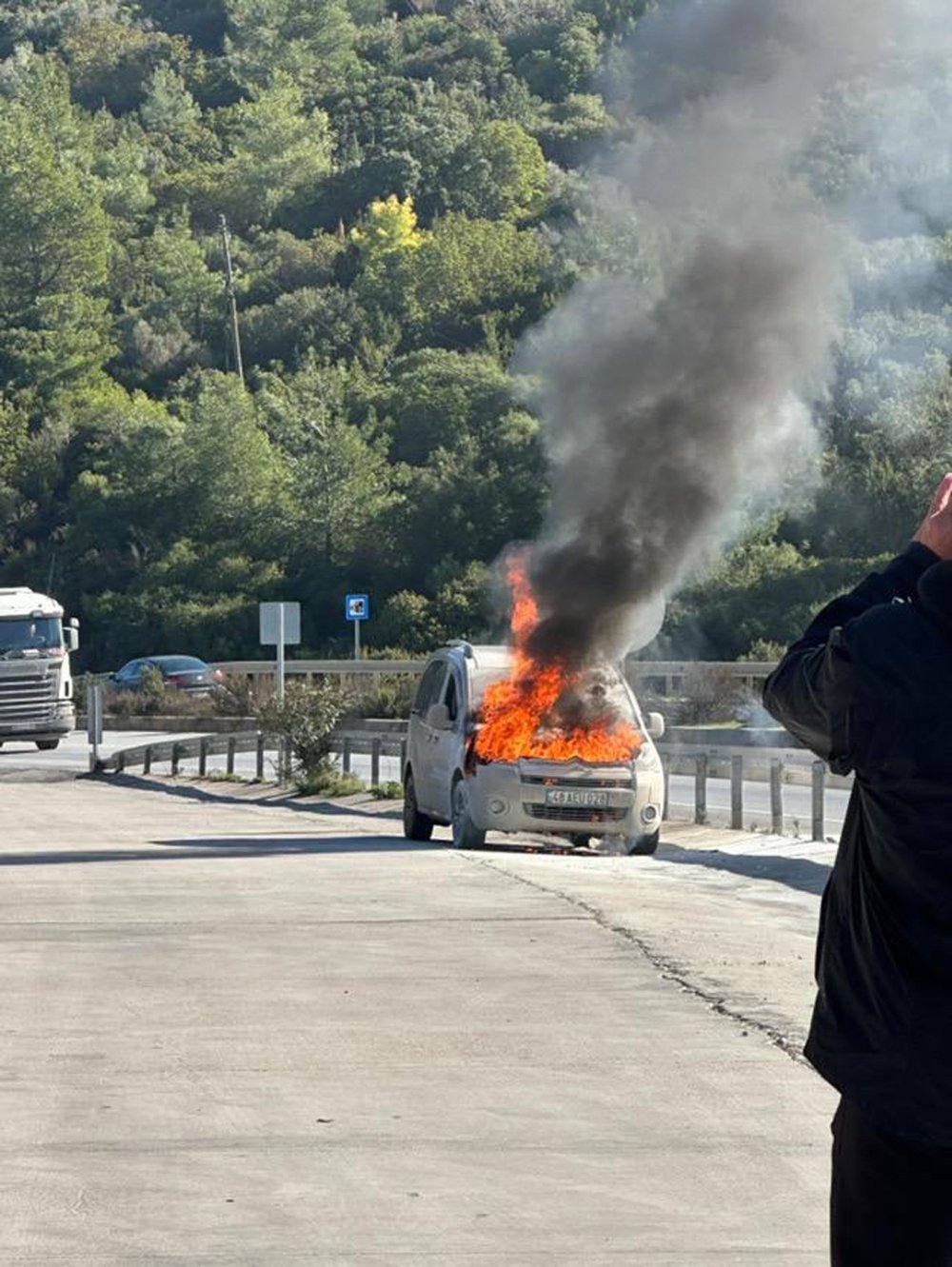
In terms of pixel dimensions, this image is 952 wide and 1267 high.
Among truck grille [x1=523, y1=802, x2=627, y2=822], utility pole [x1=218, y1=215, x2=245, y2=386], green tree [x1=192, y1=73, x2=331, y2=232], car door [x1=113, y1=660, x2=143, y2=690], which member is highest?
green tree [x1=192, y1=73, x2=331, y2=232]

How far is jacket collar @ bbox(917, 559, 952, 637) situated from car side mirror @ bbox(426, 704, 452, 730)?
17.5 m

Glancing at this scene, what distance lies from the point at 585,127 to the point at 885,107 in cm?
8034

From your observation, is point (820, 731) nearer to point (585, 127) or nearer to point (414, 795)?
point (414, 795)

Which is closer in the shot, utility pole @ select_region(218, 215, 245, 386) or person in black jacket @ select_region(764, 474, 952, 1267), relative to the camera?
person in black jacket @ select_region(764, 474, 952, 1267)

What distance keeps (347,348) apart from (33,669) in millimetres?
67828

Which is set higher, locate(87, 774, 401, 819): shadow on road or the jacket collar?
the jacket collar

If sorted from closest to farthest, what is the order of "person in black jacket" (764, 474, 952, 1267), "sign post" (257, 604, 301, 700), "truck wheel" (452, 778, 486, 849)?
"person in black jacket" (764, 474, 952, 1267)
"truck wheel" (452, 778, 486, 849)
"sign post" (257, 604, 301, 700)

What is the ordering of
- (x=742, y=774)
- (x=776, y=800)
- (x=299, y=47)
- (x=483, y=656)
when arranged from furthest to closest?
(x=299, y=47) → (x=742, y=774) → (x=776, y=800) → (x=483, y=656)

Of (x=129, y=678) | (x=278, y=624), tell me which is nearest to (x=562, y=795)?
(x=278, y=624)

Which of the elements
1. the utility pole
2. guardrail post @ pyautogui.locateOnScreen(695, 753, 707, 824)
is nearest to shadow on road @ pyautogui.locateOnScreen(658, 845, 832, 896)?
guardrail post @ pyautogui.locateOnScreen(695, 753, 707, 824)

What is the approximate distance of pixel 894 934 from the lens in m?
3.94

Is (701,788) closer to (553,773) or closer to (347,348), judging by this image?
(553,773)

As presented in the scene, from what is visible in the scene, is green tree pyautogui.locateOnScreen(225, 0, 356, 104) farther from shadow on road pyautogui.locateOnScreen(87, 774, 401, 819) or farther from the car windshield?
the car windshield

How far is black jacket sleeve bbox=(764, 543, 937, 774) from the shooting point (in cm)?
397
